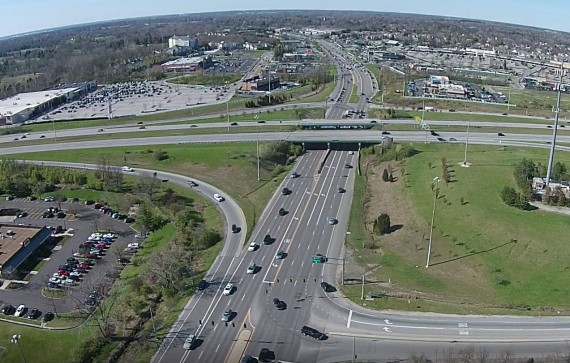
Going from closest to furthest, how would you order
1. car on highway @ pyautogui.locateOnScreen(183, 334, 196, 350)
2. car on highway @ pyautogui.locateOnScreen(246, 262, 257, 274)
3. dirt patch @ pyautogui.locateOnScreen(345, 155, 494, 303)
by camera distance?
car on highway @ pyautogui.locateOnScreen(183, 334, 196, 350)
dirt patch @ pyautogui.locateOnScreen(345, 155, 494, 303)
car on highway @ pyautogui.locateOnScreen(246, 262, 257, 274)

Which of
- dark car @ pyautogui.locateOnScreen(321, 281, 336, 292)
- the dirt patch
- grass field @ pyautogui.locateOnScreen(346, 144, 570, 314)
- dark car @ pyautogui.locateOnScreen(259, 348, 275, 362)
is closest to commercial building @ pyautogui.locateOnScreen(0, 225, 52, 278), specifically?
dark car @ pyautogui.locateOnScreen(259, 348, 275, 362)

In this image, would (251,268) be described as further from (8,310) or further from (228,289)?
(8,310)

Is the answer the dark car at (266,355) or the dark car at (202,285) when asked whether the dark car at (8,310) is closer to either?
the dark car at (202,285)

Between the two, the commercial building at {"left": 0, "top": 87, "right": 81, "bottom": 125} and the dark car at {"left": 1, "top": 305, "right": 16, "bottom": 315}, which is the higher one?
the commercial building at {"left": 0, "top": 87, "right": 81, "bottom": 125}

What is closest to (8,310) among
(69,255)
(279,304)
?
(69,255)

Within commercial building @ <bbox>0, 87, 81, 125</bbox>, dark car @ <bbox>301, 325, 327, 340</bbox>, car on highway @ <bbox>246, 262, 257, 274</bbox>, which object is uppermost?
commercial building @ <bbox>0, 87, 81, 125</bbox>

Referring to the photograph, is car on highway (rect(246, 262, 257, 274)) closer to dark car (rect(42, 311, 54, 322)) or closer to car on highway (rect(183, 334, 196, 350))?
car on highway (rect(183, 334, 196, 350))
